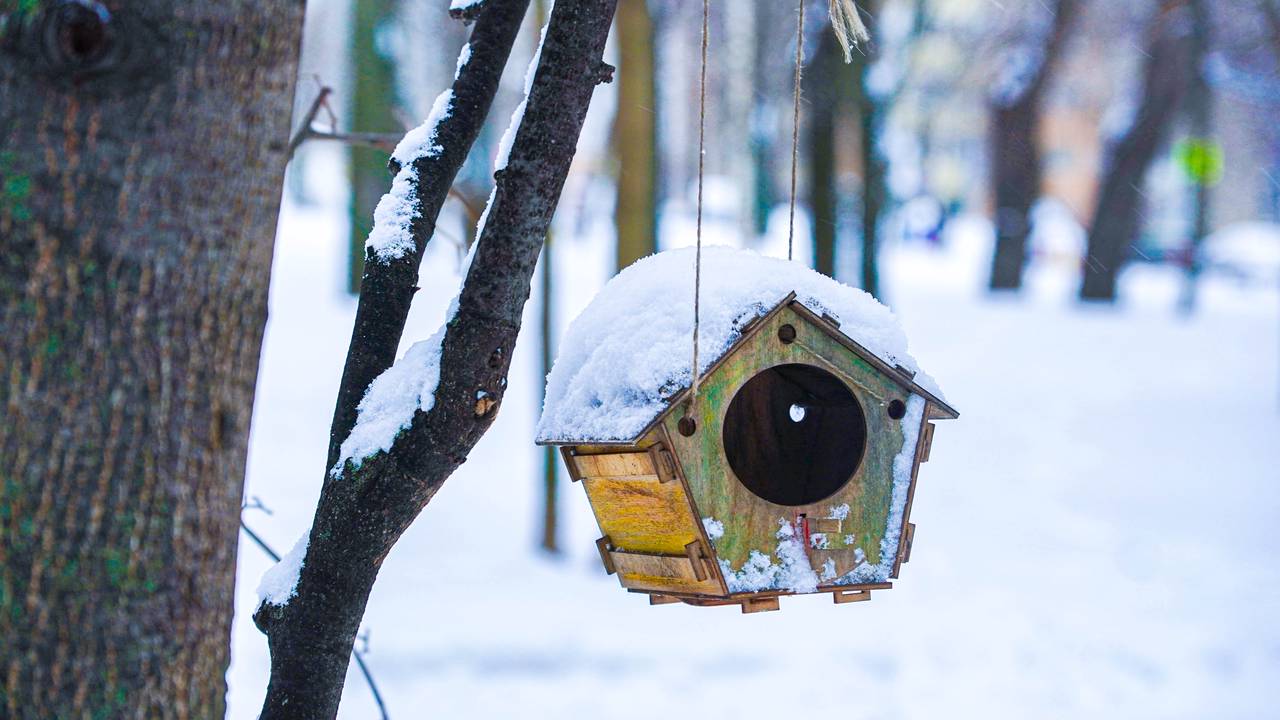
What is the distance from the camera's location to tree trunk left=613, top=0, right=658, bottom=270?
9.38 m

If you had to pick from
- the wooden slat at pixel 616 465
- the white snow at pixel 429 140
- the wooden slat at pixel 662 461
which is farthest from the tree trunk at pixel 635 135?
the wooden slat at pixel 662 461

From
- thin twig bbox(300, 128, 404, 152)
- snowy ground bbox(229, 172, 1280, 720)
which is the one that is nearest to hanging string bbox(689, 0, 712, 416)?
thin twig bbox(300, 128, 404, 152)

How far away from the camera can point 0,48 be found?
1.83 meters

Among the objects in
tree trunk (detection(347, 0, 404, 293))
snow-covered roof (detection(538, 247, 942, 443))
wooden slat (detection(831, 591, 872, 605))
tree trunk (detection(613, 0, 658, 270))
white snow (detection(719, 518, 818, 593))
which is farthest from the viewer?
tree trunk (detection(347, 0, 404, 293))

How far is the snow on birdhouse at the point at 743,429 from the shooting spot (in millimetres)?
2311

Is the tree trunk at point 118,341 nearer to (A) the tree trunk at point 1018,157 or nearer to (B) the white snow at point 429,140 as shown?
(B) the white snow at point 429,140

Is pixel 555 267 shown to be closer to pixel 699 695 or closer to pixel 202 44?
pixel 699 695

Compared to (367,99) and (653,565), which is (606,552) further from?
(367,99)

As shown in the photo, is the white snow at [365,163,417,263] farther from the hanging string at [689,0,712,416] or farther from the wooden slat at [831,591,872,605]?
the wooden slat at [831,591,872,605]

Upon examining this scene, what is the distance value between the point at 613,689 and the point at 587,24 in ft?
19.3

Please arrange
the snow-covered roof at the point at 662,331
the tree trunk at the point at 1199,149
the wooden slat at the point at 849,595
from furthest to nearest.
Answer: the tree trunk at the point at 1199,149, the wooden slat at the point at 849,595, the snow-covered roof at the point at 662,331

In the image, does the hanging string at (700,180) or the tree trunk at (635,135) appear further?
the tree trunk at (635,135)

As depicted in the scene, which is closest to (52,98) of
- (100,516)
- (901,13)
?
A: (100,516)

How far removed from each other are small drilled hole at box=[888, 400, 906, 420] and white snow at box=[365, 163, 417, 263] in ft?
3.12
